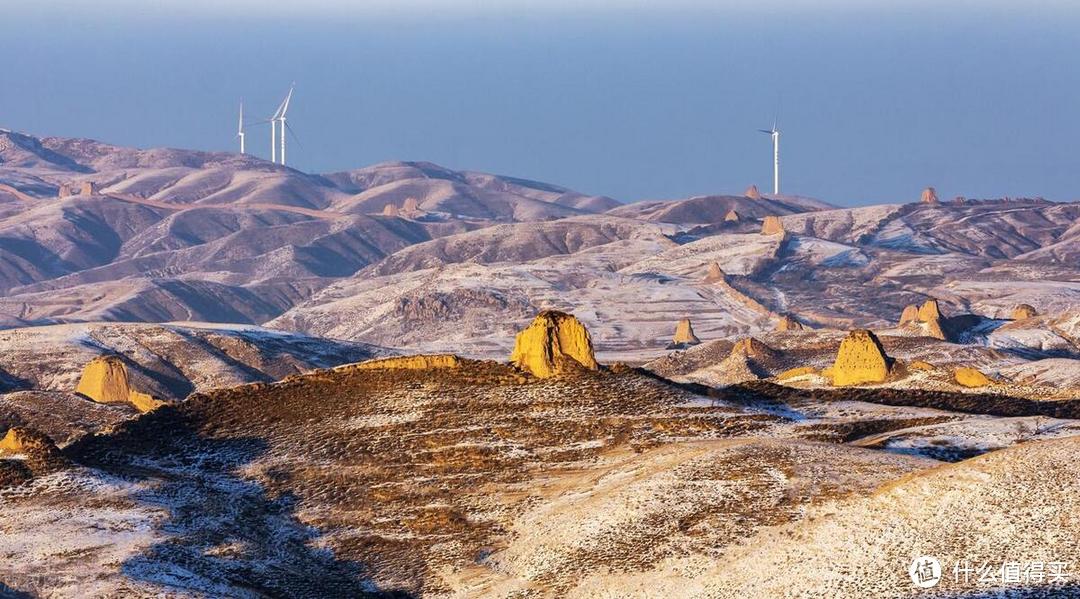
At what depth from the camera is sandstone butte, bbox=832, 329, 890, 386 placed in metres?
101

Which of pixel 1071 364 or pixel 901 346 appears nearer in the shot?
pixel 1071 364

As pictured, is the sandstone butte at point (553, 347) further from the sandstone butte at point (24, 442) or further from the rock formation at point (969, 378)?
the rock formation at point (969, 378)

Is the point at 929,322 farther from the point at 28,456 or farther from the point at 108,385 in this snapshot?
the point at 28,456

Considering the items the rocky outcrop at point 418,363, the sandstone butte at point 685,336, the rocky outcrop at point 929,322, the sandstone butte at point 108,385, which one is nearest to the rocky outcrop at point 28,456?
the rocky outcrop at point 418,363

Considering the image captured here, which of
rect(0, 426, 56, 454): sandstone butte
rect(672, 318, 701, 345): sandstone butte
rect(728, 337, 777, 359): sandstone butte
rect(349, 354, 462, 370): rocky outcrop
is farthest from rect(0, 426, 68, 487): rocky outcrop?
rect(672, 318, 701, 345): sandstone butte

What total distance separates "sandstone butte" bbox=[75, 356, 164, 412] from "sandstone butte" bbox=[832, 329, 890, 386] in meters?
38.9

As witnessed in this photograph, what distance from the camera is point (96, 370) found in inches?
4247

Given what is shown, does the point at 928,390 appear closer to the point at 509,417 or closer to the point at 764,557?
the point at 509,417

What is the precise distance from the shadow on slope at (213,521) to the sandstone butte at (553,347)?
12.5 m

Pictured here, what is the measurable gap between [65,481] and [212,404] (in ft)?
40.3

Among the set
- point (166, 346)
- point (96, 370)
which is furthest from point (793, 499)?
point (166, 346)

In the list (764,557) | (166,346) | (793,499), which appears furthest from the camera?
(166,346)

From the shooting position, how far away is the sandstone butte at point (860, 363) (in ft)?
332

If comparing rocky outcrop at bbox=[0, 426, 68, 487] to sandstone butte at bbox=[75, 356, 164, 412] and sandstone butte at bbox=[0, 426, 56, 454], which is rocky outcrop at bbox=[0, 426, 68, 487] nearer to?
sandstone butte at bbox=[0, 426, 56, 454]
